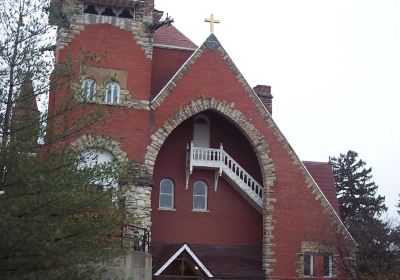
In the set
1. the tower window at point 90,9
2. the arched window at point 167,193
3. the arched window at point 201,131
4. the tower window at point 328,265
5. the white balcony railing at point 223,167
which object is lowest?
the tower window at point 328,265

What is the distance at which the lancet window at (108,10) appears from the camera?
87.6ft

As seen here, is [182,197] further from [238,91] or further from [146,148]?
[238,91]

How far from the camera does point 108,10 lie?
88.8 feet

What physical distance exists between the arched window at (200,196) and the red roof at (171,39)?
6.63 metres

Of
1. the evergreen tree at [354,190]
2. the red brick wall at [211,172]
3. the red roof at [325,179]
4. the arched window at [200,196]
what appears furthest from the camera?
the evergreen tree at [354,190]

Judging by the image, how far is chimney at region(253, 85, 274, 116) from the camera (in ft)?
108

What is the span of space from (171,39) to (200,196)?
7.75m

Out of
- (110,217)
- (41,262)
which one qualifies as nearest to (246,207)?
(110,217)

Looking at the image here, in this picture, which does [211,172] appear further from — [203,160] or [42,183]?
[42,183]

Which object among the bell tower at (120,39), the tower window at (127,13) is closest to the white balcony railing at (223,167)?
the bell tower at (120,39)

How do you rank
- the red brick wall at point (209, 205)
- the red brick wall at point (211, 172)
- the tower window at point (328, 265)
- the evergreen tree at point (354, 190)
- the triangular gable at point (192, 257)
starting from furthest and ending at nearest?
the evergreen tree at point (354, 190) < the red brick wall at point (209, 205) < the tower window at point (328, 265) < the red brick wall at point (211, 172) < the triangular gable at point (192, 257)

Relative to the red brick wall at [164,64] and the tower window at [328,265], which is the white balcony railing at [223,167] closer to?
the red brick wall at [164,64]

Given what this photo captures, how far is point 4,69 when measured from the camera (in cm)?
1288

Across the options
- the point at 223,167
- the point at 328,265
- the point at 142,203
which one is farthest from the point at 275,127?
the point at 142,203
